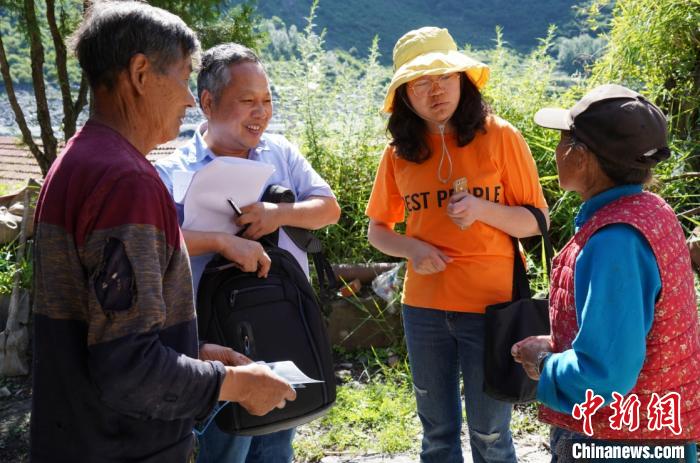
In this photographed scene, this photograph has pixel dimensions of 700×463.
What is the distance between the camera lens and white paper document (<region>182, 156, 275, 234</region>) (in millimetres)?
2160

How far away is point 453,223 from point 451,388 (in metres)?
0.60

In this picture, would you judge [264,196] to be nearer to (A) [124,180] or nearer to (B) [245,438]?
(B) [245,438]

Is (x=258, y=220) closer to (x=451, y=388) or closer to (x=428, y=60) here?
(x=428, y=60)

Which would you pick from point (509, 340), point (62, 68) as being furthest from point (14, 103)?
point (509, 340)

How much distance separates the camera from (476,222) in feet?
8.45

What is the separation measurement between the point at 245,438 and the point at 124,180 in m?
1.17

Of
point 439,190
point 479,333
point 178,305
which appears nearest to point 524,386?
point 479,333

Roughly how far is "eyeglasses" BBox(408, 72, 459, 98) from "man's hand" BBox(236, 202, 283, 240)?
0.73 meters

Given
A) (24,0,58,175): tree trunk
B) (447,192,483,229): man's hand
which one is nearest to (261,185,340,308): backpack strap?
(447,192,483,229): man's hand

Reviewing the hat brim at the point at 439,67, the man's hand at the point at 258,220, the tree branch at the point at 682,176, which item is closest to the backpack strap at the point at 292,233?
the man's hand at the point at 258,220

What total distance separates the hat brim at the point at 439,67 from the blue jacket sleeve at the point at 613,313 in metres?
1.06

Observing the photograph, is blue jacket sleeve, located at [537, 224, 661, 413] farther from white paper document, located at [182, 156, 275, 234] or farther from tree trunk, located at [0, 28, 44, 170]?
tree trunk, located at [0, 28, 44, 170]

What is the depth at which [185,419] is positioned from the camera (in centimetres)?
165

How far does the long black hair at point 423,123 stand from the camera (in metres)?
2.63
